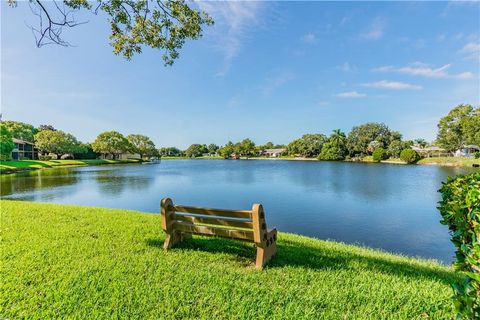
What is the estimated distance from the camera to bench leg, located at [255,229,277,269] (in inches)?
158

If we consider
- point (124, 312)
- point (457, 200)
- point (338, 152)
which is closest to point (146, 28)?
point (124, 312)

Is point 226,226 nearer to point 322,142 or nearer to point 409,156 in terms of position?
point 409,156

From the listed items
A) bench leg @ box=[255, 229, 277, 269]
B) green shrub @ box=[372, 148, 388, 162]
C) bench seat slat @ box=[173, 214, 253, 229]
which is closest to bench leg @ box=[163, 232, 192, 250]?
bench seat slat @ box=[173, 214, 253, 229]

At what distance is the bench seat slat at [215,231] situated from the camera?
4.08 m

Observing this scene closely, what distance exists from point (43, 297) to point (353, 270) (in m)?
4.32

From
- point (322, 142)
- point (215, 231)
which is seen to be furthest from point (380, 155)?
point (215, 231)

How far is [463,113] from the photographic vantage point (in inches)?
2234

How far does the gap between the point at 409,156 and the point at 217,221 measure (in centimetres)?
7198

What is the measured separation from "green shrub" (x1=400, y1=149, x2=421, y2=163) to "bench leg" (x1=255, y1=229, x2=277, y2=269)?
71290 mm

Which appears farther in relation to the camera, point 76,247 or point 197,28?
point 197,28

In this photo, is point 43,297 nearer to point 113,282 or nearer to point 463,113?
point 113,282

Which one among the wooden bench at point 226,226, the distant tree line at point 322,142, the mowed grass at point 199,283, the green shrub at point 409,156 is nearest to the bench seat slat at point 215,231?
the wooden bench at point 226,226

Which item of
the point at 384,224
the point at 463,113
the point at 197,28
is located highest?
the point at 463,113

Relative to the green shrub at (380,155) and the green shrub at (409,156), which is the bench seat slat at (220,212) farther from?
the green shrub at (380,155)
